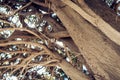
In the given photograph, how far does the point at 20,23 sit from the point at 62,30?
1.96 ft

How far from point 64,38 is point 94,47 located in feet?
2.35

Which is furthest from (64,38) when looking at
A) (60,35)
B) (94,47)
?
(94,47)

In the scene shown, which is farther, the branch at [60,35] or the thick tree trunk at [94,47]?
the branch at [60,35]

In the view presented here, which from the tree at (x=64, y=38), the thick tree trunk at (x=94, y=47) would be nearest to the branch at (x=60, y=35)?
the tree at (x=64, y=38)

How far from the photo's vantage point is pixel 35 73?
164 inches

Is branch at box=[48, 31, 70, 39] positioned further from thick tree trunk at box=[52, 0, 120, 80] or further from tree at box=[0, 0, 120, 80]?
thick tree trunk at box=[52, 0, 120, 80]

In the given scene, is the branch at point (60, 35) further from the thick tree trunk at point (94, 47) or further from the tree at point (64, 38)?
the thick tree trunk at point (94, 47)

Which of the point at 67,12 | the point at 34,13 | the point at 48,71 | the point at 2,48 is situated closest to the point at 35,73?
the point at 48,71

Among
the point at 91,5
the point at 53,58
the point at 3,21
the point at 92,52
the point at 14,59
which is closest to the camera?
the point at 92,52

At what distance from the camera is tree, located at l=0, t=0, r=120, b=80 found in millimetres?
2619

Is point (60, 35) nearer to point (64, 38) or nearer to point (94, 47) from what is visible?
point (64, 38)

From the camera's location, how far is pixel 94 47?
2.74m

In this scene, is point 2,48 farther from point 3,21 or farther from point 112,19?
point 112,19

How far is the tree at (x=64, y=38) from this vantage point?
262 cm
